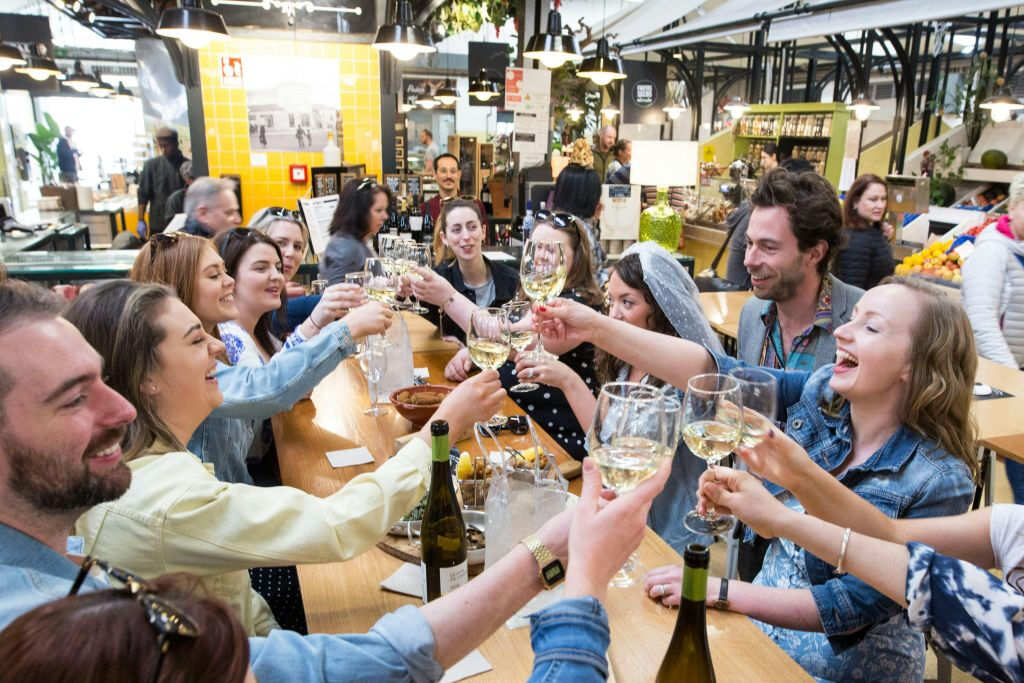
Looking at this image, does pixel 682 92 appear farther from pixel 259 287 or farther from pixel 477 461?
pixel 477 461

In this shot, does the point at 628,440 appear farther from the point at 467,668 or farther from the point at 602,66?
the point at 602,66

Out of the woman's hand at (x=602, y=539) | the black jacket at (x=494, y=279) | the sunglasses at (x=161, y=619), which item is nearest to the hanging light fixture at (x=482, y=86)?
the black jacket at (x=494, y=279)

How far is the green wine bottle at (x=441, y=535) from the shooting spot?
142 cm

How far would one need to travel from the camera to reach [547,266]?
2.21m

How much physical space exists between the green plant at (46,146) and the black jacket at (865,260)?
10679mm

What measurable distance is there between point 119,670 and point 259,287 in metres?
2.43

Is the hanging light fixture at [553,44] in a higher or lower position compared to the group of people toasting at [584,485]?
higher

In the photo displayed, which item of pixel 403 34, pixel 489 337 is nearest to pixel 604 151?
pixel 403 34

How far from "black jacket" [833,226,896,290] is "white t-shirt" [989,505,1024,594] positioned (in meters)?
3.71

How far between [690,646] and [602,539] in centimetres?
24

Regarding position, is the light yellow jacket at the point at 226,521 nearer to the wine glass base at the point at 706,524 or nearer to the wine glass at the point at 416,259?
the wine glass base at the point at 706,524

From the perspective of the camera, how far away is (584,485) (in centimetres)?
114

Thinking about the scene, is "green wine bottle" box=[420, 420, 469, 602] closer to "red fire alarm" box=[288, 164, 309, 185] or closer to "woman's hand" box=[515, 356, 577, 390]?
"woman's hand" box=[515, 356, 577, 390]

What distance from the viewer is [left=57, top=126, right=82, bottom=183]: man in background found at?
410 inches
